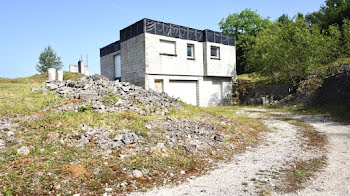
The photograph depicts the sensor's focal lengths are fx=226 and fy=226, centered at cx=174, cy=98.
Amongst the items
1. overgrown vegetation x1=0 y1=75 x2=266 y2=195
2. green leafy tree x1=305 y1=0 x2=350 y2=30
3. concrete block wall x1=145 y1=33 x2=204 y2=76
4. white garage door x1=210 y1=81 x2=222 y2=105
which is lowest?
overgrown vegetation x1=0 y1=75 x2=266 y2=195

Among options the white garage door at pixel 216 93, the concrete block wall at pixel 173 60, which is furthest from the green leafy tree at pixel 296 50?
the concrete block wall at pixel 173 60

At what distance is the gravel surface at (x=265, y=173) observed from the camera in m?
4.76

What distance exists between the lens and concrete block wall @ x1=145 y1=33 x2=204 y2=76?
20.6 metres

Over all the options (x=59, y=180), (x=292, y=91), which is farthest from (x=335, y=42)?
(x=59, y=180)

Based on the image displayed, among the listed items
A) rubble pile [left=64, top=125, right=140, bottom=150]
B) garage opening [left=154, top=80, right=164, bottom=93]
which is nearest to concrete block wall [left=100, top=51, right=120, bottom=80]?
garage opening [left=154, top=80, right=164, bottom=93]

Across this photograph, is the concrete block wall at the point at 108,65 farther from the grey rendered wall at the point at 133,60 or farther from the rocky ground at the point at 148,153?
the rocky ground at the point at 148,153

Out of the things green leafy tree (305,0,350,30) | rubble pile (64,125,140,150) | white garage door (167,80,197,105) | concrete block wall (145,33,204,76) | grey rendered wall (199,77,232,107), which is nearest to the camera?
rubble pile (64,125,140,150)

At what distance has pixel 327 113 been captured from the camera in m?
15.9

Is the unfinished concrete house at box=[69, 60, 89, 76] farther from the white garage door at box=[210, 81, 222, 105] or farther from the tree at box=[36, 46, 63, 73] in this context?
the white garage door at box=[210, 81, 222, 105]

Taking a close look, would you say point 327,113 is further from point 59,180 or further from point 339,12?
point 339,12

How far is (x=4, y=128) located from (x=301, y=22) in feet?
85.5

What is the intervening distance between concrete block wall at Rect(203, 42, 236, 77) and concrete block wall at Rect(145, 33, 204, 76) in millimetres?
625

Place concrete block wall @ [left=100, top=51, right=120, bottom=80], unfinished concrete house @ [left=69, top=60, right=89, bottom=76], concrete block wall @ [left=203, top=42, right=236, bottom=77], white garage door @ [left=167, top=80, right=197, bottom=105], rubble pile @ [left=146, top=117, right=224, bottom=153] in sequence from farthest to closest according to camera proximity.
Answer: unfinished concrete house @ [left=69, top=60, right=89, bottom=76] → concrete block wall @ [left=100, top=51, right=120, bottom=80] → concrete block wall @ [left=203, top=42, right=236, bottom=77] → white garage door @ [left=167, top=80, right=197, bottom=105] → rubble pile @ [left=146, top=117, right=224, bottom=153]

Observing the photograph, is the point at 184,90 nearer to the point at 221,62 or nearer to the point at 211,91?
the point at 211,91
